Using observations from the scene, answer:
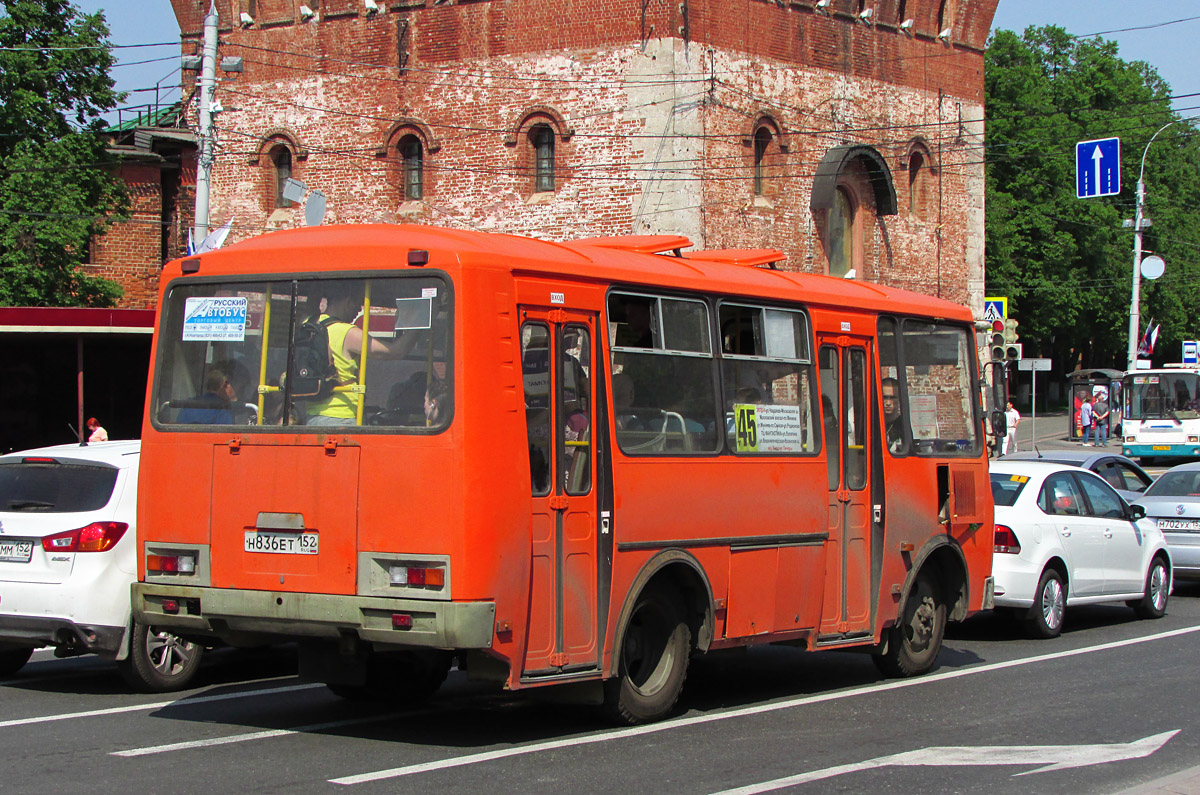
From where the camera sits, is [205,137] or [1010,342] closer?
[205,137]

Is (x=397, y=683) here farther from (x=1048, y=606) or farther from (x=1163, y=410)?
(x=1163, y=410)

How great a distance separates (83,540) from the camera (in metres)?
9.62

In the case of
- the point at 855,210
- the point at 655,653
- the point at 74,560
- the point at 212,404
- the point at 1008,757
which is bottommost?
the point at 1008,757

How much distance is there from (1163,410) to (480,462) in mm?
44153

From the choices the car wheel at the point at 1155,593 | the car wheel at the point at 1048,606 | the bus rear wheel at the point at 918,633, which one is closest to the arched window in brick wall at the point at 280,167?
the car wheel at the point at 1155,593

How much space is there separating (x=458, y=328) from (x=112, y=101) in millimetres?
27722

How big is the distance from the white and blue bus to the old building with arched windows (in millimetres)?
12901

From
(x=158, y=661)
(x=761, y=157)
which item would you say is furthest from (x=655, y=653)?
(x=761, y=157)

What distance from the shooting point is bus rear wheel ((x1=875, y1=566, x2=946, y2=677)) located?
11078 millimetres

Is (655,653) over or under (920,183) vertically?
under

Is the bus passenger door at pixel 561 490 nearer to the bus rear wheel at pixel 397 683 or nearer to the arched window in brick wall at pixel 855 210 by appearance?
the bus rear wheel at pixel 397 683

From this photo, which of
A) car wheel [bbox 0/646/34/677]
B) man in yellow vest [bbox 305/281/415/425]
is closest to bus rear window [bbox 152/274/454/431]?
man in yellow vest [bbox 305/281/415/425]

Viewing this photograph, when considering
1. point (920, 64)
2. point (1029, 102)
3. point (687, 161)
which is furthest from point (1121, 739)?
point (1029, 102)

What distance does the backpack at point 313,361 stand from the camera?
26.3ft
